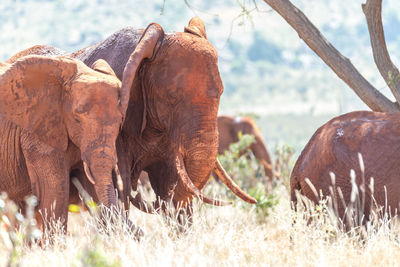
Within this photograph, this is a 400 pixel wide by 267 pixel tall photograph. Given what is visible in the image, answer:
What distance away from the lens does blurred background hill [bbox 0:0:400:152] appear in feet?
307

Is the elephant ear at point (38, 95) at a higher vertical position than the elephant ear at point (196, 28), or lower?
lower

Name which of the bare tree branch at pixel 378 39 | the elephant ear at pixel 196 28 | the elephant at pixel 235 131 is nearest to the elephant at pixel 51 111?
the elephant ear at pixel 196 28

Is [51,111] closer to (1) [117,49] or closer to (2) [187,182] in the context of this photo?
(1) [117,49]

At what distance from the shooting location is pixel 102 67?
24.0 ft

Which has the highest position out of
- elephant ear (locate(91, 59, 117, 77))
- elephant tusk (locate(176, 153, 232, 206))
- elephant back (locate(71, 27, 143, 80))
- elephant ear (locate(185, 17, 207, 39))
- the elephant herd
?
elephant ear (locate(185, 17, 207, 39))

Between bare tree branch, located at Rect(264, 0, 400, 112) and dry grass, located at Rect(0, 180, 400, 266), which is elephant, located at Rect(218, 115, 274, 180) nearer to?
bare tree branch, located at Rect(264, 0, 400, 112)

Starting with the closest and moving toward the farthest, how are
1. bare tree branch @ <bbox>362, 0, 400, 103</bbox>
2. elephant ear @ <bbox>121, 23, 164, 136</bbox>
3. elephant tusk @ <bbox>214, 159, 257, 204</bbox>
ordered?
elephant ear @ <bbox>121, 23, 164, 136</bbox> → elephant tusk @ <bbox>214, 159, 257, 204</bbox> → bare tree branch @ <bbox>362, 0, 400, 103</bbox>

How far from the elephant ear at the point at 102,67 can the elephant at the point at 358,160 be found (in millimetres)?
1970

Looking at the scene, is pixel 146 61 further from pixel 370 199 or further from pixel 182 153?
pixel 370 199

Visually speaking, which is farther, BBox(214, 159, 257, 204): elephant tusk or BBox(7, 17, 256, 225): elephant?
BBox(214, 159, 257, 204): elephant tusk

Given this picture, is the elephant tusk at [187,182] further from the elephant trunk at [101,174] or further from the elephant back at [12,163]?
the elephant back at [12,163]

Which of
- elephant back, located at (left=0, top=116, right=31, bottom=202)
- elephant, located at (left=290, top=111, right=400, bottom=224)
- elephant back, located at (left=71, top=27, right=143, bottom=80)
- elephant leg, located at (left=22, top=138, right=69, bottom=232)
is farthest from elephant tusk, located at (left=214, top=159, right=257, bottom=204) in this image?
elephant back, located at (left=0, top=116, right=31, bottom=202)

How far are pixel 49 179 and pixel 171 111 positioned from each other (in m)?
1.38

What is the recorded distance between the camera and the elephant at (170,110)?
7613 mm
